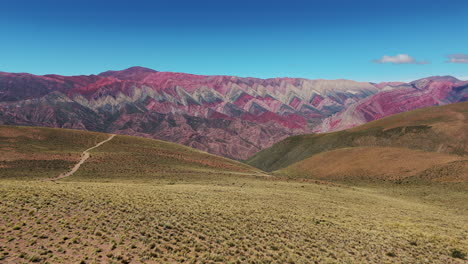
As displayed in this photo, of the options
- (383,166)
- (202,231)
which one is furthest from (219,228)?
(383,166)

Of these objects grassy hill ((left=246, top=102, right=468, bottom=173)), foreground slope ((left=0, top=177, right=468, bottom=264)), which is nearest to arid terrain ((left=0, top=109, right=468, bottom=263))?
foreground slope ((left=0, top=177, right=468, bottom=264))

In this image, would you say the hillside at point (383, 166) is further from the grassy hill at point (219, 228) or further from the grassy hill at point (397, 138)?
the grassy hill at point (219, 228)

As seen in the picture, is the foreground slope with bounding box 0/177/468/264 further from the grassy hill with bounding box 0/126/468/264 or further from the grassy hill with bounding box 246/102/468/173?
the grassy hill with bounding box 246/102/468/173

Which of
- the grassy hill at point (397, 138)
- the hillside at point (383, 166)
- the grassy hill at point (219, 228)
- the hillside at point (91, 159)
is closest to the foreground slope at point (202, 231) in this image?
the grassy hill at point (219, 228)

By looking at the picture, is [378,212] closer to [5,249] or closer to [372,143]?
[5,249]

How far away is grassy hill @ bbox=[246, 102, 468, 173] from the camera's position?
3804 inches

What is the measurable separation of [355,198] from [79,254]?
125ft

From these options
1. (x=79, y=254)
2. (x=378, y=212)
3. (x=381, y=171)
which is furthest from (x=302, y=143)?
(x=79, y=254)

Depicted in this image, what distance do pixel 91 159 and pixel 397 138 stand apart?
108m

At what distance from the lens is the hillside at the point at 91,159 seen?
53.2 metres

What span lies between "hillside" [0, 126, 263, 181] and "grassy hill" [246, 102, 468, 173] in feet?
138

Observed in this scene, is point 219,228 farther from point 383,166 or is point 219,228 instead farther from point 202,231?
point 383,166

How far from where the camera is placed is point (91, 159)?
63281 mm

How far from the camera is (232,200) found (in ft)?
106
